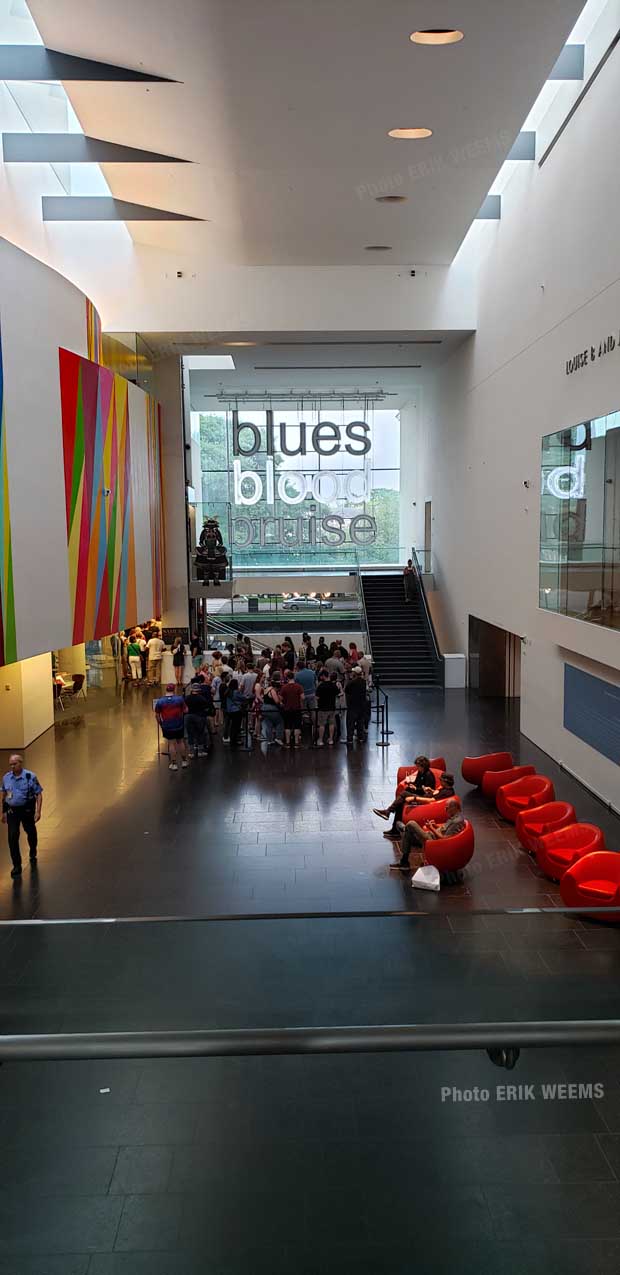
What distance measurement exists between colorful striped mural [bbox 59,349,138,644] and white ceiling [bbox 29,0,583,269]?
129 inches

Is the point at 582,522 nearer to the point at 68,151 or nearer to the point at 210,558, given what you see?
the point at 68,151

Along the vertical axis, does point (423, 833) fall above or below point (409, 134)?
below

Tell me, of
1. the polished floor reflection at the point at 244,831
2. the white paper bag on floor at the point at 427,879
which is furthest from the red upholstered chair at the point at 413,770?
the white paper bag on floor at the point at 427,879

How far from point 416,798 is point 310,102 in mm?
8579

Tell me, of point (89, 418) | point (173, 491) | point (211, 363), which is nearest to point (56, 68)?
point (89, 418)

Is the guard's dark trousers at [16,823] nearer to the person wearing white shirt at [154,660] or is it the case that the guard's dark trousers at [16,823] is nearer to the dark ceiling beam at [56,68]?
the dark ceiling beam at [56,68]

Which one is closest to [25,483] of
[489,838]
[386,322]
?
[489,838]

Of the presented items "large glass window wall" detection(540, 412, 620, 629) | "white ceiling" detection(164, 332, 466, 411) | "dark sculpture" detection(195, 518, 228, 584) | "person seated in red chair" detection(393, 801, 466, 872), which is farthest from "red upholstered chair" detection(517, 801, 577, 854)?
"dark sculpture" detection(195, 518, 228, 584)

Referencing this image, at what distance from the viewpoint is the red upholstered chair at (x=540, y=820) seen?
9617mm

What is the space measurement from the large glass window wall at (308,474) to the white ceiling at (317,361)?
92 cm

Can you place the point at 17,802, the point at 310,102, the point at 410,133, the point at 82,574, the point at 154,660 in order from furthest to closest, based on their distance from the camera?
1. the point at 154,660
2. the point at 82,574
3. the point at 410,133
4. the point at 310,102
5. the point at 17,802

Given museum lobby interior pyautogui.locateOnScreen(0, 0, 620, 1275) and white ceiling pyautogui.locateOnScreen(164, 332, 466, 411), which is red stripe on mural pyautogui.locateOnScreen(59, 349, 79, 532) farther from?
white ceiling pyautogui.locateOnScreen(164, 332, 466, 411)

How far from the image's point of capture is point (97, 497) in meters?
15.0

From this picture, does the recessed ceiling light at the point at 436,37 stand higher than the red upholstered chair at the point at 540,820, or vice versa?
Result: the recessed ceiling light at the point at 436,37
